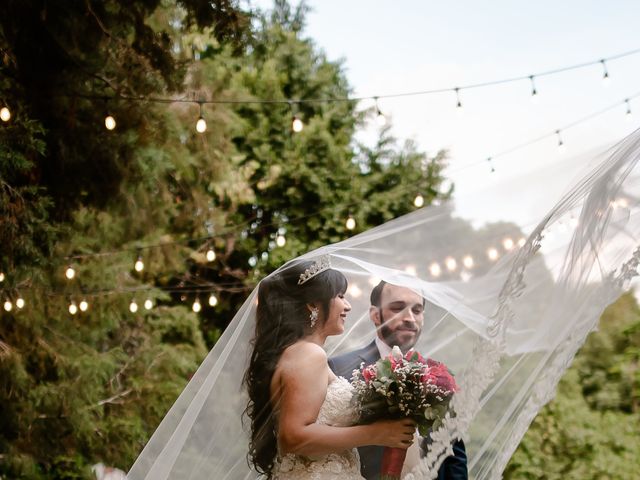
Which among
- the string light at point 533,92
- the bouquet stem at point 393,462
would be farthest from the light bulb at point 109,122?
the bouquet stem at point 393,462

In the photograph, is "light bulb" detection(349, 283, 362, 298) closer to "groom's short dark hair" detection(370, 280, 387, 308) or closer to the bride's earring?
"groom's short dark hair" detection(370, 280, 387, 308)

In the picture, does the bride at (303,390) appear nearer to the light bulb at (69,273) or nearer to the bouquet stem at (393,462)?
the bouquet stem at (393,462)

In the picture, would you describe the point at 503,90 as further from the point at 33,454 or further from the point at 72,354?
the point at 33,454

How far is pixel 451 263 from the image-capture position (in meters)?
2.68

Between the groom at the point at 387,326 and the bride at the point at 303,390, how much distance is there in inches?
5.6

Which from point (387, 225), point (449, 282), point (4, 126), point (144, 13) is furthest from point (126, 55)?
point (449, 282)

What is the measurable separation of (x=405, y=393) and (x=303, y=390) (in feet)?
1.06

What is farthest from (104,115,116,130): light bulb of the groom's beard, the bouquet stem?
the bouquet stem

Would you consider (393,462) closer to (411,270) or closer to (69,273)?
(411,270)

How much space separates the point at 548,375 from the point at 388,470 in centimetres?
58

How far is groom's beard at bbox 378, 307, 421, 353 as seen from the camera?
2.69 m

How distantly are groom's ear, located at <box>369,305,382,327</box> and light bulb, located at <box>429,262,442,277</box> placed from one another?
0.26m

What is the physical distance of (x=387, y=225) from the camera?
297 cm

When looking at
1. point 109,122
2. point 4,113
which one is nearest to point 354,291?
point 4,113
